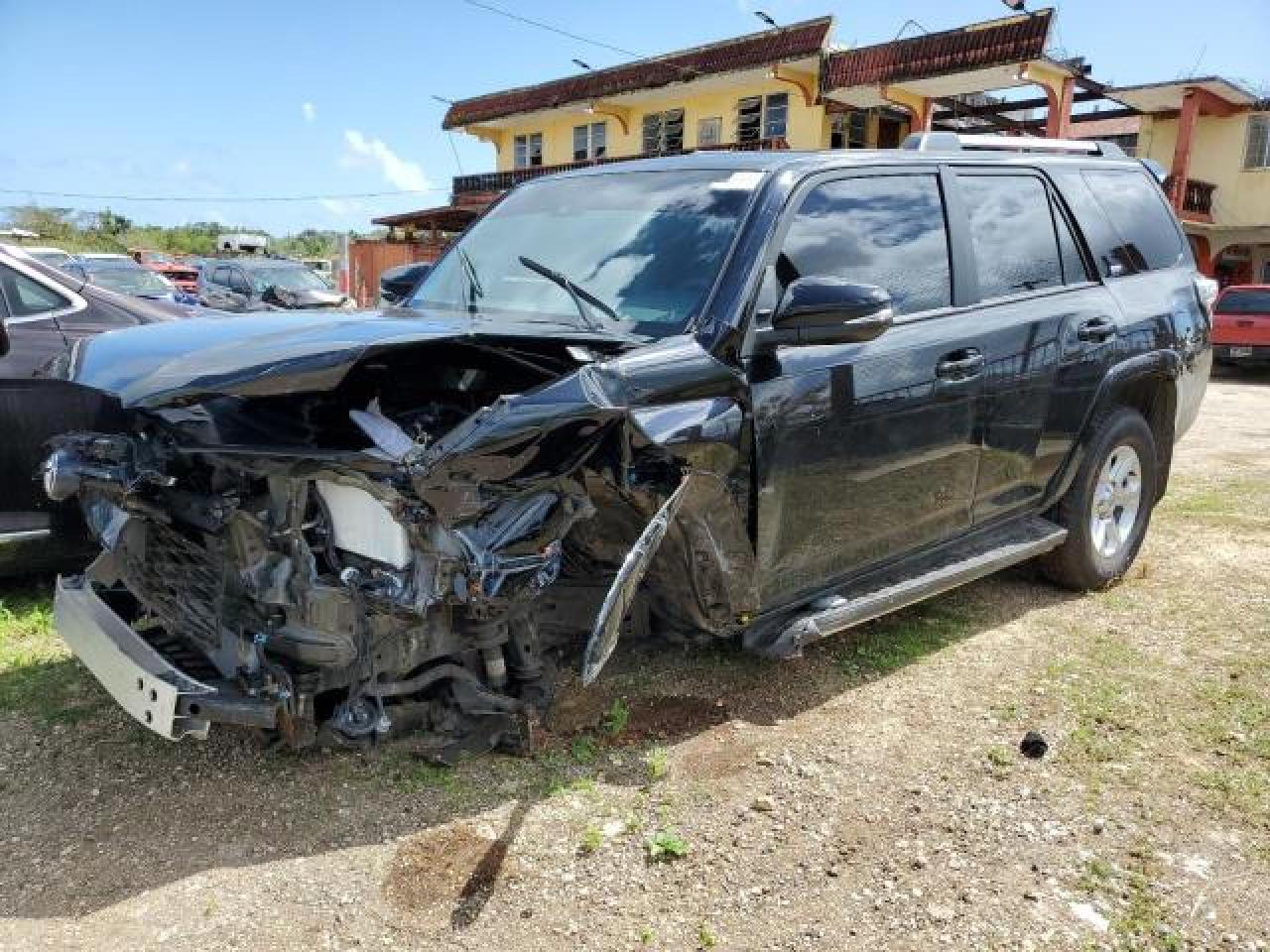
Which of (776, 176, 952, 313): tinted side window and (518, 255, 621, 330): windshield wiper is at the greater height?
(776, 176, 952, 313): tinted side window

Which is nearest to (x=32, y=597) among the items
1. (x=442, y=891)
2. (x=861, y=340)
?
(x=442, y=891)

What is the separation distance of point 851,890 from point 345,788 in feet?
5.05

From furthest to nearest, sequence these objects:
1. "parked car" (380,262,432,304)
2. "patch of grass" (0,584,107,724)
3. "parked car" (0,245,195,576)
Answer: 1. "parked car" (380,262,432,304)
2. "parked car" (0,245,195,576)
3. "patch of grass" (0,584,107,724)

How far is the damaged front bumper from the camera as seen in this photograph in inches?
105

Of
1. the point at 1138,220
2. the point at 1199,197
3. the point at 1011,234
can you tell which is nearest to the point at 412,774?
the point at 1011,234

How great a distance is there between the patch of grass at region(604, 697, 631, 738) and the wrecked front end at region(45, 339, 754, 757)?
302 mm

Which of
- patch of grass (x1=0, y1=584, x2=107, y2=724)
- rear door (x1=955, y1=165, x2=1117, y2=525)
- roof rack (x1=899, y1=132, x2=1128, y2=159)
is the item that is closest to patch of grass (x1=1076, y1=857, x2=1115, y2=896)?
rear door (x1=955, y1=165, x2=1117, y2=525)

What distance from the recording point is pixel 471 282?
402cm

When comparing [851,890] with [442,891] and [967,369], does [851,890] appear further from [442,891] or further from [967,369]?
[967,369]

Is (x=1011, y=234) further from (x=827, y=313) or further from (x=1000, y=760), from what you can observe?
(x=1000, y=760)

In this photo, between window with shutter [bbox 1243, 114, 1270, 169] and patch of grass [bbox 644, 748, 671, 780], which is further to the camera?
window with shutter [bbox 1243, 114, 1270, 169]

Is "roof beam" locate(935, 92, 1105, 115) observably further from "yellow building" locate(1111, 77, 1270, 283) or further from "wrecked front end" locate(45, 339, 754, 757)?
"wrecked front end" locate(45, 339, 754, 757)

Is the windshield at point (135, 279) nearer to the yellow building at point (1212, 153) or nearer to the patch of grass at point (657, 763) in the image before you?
the patch of grass at point (657, 763)

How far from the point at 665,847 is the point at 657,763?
443 millimetres
